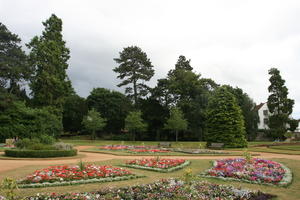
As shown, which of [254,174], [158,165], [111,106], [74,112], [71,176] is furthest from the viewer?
[74,112]

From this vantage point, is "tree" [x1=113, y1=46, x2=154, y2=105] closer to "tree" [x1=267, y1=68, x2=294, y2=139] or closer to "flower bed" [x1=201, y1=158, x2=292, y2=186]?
"tree" [x1=267, y1=68, x2=294, y2=139]

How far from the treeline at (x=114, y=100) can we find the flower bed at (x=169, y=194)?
23767 mm

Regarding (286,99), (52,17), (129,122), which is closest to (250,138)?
(286,99)

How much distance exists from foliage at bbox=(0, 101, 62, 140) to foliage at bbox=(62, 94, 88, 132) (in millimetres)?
20533

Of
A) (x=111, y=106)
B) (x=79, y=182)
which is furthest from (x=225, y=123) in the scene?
(x=111, y=106)

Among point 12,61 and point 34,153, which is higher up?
point 12,61

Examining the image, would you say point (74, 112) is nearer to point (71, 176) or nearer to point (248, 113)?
point (248, 113)

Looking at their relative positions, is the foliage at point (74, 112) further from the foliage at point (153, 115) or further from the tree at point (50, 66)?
the tree at point (50, 66)

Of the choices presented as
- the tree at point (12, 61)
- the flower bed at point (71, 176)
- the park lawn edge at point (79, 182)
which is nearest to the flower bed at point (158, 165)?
the park lawn edge at point (79, 182)

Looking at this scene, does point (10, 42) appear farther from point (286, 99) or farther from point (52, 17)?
point (286, 99)

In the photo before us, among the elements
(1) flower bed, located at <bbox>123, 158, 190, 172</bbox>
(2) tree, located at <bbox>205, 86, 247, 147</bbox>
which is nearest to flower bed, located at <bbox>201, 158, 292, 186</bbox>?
(1) flower bed, located at <bbox>123, 158, 190, 172</bbox>

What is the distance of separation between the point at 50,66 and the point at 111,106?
70.7ft

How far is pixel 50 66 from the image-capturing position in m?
37.1

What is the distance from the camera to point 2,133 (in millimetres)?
37406
